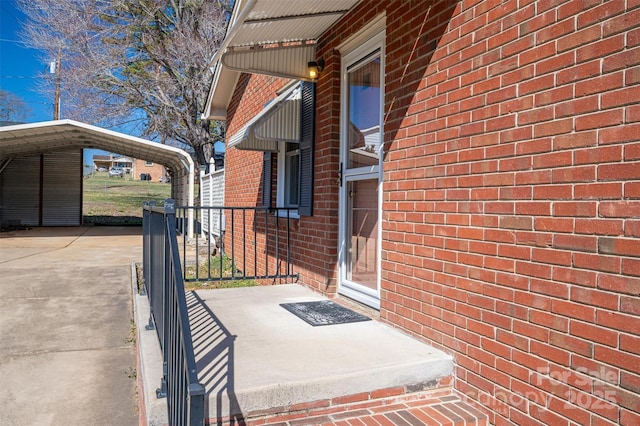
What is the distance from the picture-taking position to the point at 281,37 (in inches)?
188

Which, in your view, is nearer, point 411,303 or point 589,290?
point 589,290

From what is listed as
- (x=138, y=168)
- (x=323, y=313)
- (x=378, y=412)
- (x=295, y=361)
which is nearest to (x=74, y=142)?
(x=323, y=313)

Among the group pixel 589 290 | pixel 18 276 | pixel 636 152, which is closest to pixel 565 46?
pixel 636 152

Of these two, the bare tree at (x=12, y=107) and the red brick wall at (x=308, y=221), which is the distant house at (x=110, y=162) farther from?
the red brick wall at (x=308, y=221)

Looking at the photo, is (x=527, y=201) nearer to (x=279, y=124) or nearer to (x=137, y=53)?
(x=279, y=124)

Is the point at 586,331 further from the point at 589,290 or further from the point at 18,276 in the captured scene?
the point at 18,276

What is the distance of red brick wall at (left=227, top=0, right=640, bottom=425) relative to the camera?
1.80 meters

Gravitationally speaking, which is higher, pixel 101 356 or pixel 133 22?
pixel 133 22

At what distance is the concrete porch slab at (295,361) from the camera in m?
2.32

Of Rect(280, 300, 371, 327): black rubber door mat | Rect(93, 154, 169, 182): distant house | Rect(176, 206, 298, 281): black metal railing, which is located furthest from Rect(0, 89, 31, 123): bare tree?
Rect(93, 154, 169, 182): distant house

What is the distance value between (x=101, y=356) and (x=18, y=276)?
15.2ft

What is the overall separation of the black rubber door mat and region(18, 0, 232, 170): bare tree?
13.7 meters

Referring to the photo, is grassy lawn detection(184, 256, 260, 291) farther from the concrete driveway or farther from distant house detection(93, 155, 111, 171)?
distant house detection(93, 155, 111, 171)

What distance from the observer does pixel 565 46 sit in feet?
6.66
